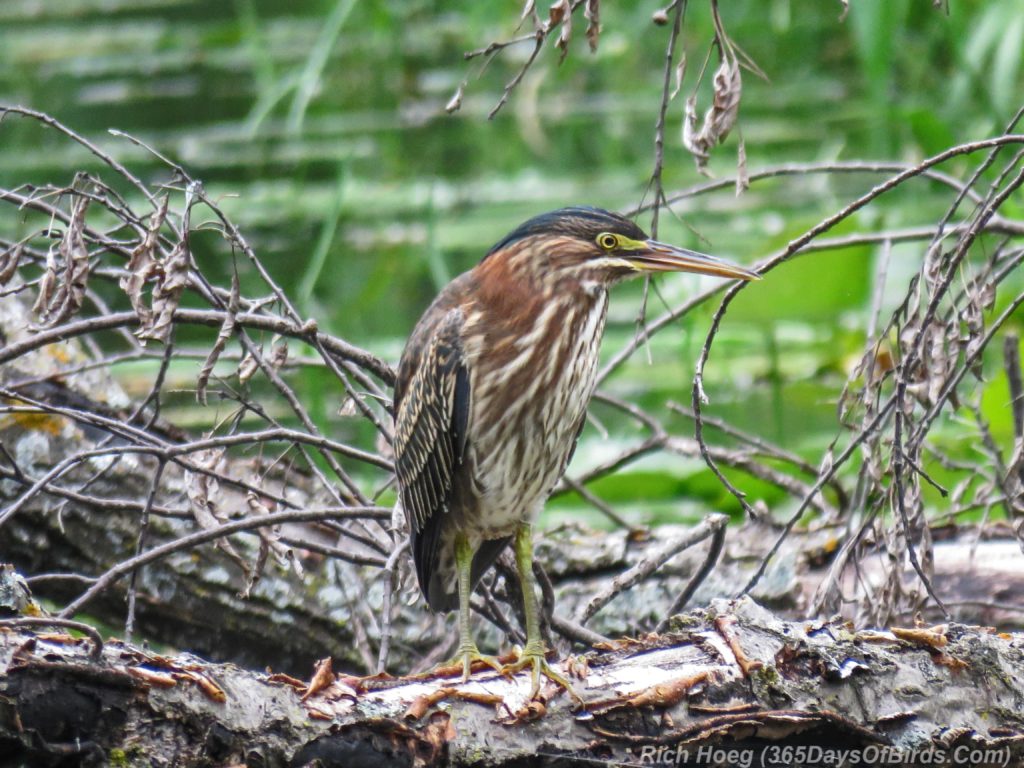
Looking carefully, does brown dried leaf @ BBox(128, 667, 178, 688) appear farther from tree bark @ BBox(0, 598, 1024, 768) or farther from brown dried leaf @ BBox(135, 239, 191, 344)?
brown dried leaf @ BBox(135, 239, 191, 344)

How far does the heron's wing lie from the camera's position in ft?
11.1

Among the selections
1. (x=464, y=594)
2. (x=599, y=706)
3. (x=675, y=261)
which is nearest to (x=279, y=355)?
(x=464, y=594)

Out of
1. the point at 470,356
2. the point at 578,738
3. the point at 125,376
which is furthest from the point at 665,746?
the point at 125,376

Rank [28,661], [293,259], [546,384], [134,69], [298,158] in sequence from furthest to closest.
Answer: [134,69] < [298,158] < [293,259] < [546,384] < [28,661]

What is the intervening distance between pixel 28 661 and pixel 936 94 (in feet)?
24.2

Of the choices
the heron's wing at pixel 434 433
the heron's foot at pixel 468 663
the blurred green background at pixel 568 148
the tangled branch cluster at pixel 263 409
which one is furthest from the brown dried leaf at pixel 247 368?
the blurred green background at pixel 568 148

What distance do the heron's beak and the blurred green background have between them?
4.15ft

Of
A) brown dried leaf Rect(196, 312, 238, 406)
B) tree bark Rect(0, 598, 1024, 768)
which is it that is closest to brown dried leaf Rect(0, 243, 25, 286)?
brown dried leaf Rect(196, 312, 238, 406)

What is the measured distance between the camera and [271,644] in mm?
3924

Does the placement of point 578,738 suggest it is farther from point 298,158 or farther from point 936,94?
point 298,158

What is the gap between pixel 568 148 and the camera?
10.3m

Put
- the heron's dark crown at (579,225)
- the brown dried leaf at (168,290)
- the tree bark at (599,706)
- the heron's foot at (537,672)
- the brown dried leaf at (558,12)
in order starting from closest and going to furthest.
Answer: the tree bark at (599,706) < the heron's foot at (537,672) < the brown dried leaf at (558,12) < the brown dried leaf at (168,290) < the heron's dark crown at (579,225)

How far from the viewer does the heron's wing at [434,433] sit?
133 inches

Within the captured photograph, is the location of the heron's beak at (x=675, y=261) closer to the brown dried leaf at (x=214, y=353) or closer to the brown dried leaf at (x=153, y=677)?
the brown dried leaf at (x=214, y=353)
